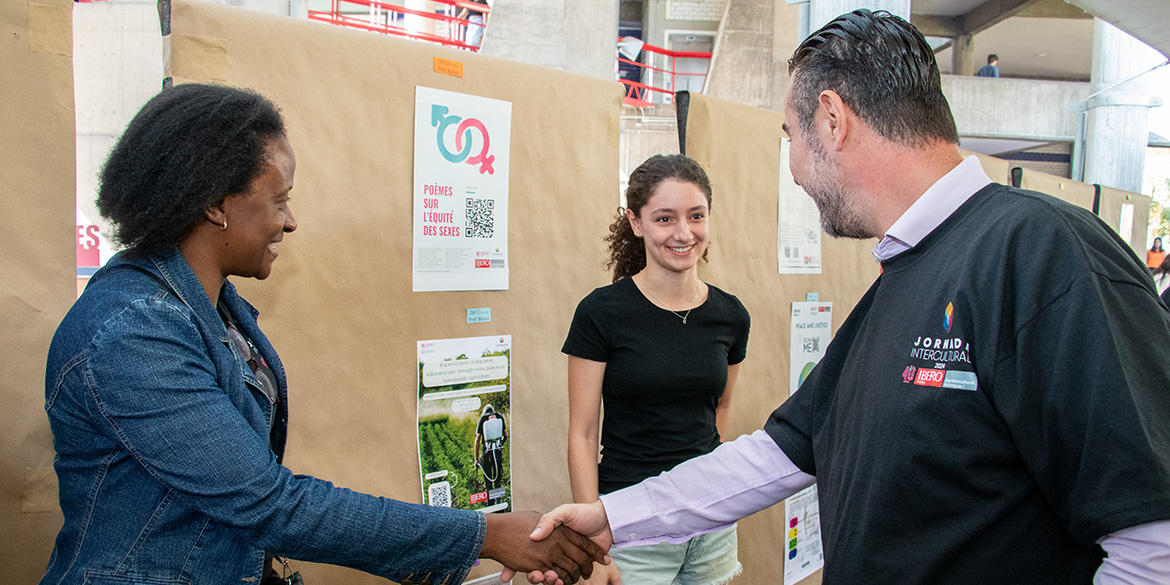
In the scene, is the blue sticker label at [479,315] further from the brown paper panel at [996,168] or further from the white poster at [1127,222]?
the white poster at [1127,222]

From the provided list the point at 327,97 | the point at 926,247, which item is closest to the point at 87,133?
the point at 327,97

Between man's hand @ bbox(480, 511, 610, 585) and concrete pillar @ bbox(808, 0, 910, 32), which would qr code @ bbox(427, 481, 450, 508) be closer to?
man's hand @ bbox(480, 511, 610, 585)

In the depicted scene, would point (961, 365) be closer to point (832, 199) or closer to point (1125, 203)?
point (832, 199)

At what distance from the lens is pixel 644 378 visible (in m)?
1.83

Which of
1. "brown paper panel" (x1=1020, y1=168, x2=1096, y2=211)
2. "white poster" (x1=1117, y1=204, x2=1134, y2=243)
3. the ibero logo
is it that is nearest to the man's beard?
the ibero logo

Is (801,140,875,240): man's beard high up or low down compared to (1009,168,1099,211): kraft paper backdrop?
down

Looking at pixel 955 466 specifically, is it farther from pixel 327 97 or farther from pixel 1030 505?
pixel 327 97

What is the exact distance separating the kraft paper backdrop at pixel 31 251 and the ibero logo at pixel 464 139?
774mm

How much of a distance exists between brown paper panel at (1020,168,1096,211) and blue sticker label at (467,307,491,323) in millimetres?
3915

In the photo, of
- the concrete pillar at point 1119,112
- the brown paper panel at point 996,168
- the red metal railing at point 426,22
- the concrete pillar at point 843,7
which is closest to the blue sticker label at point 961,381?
the concrete pillar at point 843,7

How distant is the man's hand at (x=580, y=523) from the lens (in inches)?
62.5

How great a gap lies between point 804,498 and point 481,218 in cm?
181

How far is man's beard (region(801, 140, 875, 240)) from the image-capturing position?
122 cm

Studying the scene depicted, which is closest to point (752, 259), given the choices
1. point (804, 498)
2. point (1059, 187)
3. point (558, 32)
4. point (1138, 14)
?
point (804, 498)
